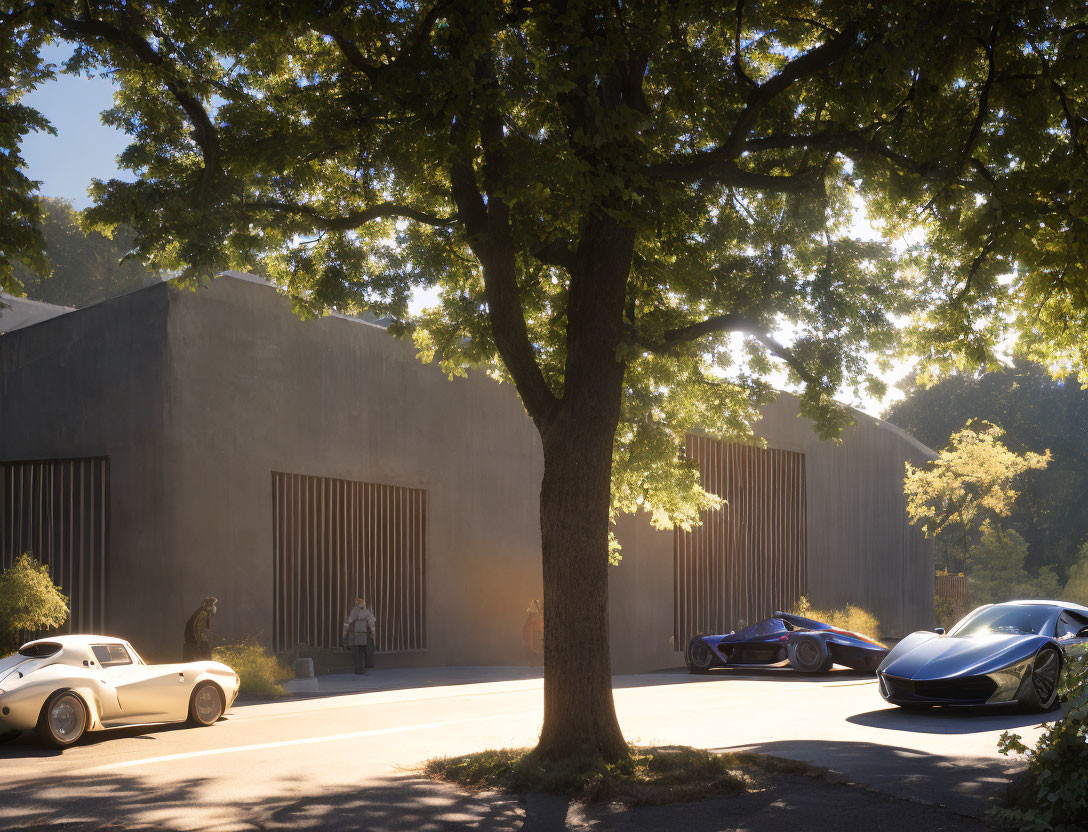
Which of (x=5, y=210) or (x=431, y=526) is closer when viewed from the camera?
(x=5, y=210)

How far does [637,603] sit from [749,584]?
258 inches

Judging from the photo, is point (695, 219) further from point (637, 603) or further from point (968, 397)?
point (968, 397)

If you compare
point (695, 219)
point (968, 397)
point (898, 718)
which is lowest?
point (898, 718)

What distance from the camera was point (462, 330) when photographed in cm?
1324

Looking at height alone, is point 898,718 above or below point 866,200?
below

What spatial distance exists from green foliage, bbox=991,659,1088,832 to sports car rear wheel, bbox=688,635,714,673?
1559cm

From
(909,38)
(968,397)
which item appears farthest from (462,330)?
(968,397)

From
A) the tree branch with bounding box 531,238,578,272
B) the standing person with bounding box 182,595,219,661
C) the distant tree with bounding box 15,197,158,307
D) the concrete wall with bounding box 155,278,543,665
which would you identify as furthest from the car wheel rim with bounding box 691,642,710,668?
the distant tree with bounding box 15,197,158,307

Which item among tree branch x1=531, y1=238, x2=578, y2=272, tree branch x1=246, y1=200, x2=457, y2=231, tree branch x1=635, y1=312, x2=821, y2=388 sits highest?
tree branch x1=246, y1=200, x2=457, y2=231

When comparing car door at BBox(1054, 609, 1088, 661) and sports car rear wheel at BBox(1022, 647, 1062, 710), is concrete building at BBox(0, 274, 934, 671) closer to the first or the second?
car door at BBox(1054, 609, 1088, 661)

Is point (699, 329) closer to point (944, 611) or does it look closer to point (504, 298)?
point (504, 298)

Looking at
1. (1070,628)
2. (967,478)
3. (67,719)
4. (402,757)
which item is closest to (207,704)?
(67,719)

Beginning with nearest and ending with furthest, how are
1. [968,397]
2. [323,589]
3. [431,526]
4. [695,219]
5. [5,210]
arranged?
[5,210] < [695,219] < [323,589] < [431,526] < [968,397]

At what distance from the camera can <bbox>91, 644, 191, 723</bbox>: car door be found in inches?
469
